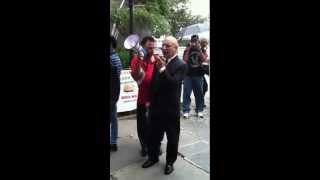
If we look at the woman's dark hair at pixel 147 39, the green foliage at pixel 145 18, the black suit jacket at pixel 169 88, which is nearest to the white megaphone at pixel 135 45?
the woman's dark hair at pixel 147 39

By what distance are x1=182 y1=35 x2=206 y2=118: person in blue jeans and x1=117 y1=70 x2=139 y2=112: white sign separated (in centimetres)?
97

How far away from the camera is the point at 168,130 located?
3.84 m

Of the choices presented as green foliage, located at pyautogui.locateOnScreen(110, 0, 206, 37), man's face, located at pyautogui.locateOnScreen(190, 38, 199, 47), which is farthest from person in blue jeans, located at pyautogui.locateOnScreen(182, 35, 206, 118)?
green foliage, located at pyautogui.locateOnScreen(110, 0, 206, 37)

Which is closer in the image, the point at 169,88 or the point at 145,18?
the point at 169,88

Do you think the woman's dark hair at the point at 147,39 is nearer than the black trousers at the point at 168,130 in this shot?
No

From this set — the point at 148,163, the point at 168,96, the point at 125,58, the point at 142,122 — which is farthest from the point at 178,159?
the point at 125,58

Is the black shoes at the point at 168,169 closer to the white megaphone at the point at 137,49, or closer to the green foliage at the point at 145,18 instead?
the white megaphone at the point at 137,49

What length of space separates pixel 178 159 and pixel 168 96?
42.2 inches

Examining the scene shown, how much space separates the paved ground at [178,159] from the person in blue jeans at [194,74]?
1.75ft

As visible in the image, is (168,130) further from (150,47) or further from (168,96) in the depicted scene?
(150,47)

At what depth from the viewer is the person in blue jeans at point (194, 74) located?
244 inches

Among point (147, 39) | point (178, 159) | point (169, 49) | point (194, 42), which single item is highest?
point (194, 42)
